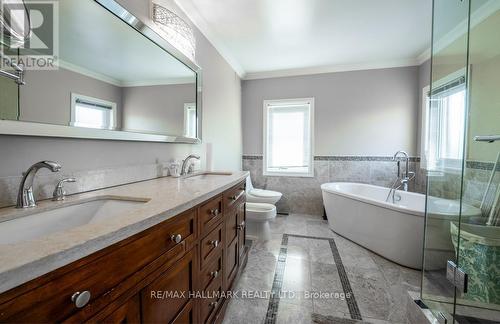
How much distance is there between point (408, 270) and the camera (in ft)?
6.44

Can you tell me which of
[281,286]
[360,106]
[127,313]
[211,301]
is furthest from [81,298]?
[360,106]

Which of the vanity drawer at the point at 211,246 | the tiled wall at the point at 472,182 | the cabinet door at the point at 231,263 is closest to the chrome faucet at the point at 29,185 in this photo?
the vanity drawer at the point at 211,246

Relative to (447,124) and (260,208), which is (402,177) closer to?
(447,124)

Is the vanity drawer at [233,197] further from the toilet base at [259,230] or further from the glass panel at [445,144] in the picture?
the glass panel at [445,144]

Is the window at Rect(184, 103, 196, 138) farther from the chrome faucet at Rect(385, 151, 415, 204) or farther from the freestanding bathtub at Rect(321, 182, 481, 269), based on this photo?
the chrome faucet at Rect(385, 151, 415, 204)

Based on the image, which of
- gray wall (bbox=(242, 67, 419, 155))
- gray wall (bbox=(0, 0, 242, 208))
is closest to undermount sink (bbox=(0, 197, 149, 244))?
gray wall (bbox=(0, 0, 242, 208))

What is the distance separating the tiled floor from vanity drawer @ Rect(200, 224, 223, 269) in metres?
0.58

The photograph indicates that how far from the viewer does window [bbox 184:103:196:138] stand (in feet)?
6.08

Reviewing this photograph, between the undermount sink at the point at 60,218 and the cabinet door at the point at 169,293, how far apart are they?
29 cm

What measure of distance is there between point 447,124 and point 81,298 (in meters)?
2.46

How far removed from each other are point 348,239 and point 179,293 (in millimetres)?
2362

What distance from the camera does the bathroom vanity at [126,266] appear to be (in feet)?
1.29

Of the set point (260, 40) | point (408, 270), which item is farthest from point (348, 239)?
point (260, 40)

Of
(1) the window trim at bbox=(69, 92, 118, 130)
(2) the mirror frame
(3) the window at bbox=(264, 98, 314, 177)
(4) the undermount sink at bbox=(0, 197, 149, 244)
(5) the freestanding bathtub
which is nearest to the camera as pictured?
(4) the undermount sink at bbox=(0, 197, 149, 244)
